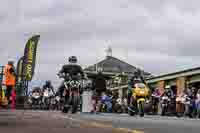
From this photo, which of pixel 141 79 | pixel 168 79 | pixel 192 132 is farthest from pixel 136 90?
pixel 168 79

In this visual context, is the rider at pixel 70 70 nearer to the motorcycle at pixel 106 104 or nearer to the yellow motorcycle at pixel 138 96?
the yellow motorcycle at pixel 138 96

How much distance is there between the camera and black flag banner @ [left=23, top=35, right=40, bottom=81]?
96.8ft

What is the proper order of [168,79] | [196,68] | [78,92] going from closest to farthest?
[78,92]
[196,68]
[168,79]

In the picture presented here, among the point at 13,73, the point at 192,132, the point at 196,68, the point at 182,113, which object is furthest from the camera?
the point at 196,68

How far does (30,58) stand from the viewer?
3039 cm

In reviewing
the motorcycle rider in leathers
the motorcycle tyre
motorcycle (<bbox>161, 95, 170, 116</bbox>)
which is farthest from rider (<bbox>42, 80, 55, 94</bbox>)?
the motorcycle tyre

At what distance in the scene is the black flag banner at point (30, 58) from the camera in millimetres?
29500

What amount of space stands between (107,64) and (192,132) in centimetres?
7891

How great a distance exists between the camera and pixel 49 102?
3130 centimetres

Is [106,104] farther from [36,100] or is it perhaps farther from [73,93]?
[73,93]

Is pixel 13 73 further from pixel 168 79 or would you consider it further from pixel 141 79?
pixel 168 79

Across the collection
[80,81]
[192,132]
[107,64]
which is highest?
[107,64]

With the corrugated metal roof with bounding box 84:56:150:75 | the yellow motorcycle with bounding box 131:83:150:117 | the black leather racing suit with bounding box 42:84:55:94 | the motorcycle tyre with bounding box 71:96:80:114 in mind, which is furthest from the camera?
the corrugated metal roof with bounding box 84:56:150:75

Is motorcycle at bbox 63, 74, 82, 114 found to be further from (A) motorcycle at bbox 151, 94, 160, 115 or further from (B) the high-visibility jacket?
(A) motorcycle at bbox 151, 94, 160, 115
